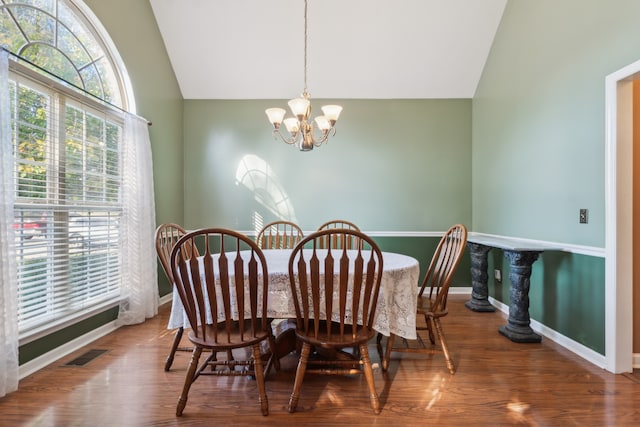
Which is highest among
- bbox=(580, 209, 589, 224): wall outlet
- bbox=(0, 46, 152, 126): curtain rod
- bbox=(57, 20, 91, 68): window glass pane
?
bbox=(57, 20, 91, 68): window glass pane

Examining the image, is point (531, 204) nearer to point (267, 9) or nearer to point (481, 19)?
point (481, 19)

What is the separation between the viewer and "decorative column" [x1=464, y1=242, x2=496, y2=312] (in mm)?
3193

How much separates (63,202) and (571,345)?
3.94 metres

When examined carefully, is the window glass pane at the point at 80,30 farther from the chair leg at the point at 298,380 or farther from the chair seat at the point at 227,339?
the chair leg at the point at 298,380

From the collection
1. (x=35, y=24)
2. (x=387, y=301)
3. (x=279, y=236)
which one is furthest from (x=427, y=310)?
(x=35, y=24)

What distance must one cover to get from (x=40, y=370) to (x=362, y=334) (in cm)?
211

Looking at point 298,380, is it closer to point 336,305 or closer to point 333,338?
point 333,338

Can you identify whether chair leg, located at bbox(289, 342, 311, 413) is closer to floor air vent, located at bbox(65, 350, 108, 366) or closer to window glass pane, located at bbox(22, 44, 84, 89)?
floor air vent, located at bbox(65, 350, 108, 366)

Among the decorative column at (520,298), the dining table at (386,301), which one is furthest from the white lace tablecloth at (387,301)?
the decorative column at (520,298)

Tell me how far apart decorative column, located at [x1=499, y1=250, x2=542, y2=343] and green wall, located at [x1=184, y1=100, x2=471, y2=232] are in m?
1.45

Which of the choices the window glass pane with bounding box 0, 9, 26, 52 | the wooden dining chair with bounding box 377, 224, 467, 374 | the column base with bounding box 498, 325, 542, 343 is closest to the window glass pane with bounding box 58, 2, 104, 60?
the window glass pane with bounding box 0, 9, 26, 52

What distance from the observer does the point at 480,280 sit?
3.26 m

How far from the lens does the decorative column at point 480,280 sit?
3.19 metres

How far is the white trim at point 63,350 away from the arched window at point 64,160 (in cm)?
16
